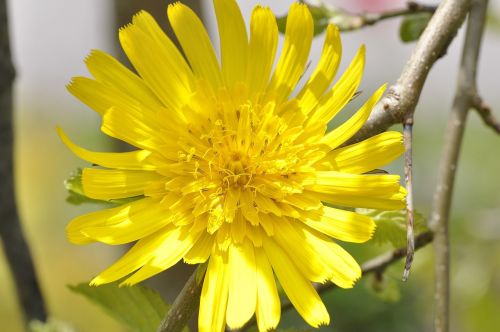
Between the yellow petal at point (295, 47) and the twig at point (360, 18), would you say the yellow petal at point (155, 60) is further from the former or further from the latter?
the twig at point (360, 18)

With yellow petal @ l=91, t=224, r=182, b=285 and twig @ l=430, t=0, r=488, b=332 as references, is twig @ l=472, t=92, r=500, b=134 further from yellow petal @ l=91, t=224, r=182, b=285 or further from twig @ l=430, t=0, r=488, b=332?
yellow petal @ l=91, t=224, r=182, b=285

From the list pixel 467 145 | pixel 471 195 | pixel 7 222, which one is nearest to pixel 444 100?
pixel 467 145

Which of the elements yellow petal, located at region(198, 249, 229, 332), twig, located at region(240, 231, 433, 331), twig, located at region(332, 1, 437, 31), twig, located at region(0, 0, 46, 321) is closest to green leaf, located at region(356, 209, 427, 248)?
twig, located at region(240, 231, 433, 331)

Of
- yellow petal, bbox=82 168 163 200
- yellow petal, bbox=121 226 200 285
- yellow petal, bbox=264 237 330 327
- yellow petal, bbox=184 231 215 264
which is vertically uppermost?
yellow petal, bbox=82 168 163 200

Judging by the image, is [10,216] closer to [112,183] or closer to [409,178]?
[112,183]

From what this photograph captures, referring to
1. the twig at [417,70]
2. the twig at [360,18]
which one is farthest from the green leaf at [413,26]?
the twig at [417,70]

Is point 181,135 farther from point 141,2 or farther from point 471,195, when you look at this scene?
point 471,195
